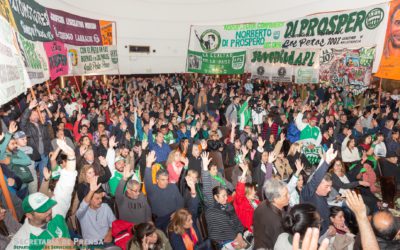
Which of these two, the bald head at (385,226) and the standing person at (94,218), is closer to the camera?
the bald head at (385,226)

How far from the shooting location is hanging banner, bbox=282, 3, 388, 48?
9664 mm

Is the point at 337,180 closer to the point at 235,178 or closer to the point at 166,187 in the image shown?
the point at 235,178

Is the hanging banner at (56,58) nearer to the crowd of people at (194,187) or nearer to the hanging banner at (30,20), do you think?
the hanging banner at (30,20)

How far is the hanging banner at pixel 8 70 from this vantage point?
3.76m

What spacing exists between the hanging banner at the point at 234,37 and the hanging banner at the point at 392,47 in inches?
212

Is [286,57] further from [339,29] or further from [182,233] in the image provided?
[182,233]

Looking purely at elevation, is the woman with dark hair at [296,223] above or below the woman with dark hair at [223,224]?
above

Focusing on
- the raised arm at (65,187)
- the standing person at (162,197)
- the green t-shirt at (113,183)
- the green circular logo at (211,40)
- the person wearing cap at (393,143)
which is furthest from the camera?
the green circular logo at (211,40)

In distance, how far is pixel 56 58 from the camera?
344 inches

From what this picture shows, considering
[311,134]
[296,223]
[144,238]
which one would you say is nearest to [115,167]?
[144,238]

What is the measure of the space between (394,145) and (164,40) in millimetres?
15969

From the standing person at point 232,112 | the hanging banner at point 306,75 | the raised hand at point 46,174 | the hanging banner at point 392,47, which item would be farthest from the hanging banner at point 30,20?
the hanging banner at point 392,47

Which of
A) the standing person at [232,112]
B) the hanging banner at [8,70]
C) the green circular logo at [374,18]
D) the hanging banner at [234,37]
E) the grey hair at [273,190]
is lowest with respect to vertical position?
the standing person at [232,112]

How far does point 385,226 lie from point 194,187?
2128 millimetres
